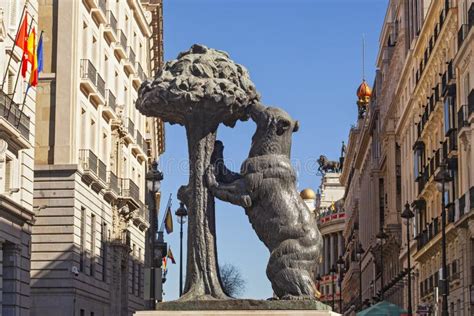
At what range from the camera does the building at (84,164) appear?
44531mm

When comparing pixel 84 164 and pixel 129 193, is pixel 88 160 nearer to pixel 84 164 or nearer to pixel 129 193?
pixel 84 164

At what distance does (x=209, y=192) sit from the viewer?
14.9 meters

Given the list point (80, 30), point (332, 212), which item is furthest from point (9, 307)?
point (332, 212)

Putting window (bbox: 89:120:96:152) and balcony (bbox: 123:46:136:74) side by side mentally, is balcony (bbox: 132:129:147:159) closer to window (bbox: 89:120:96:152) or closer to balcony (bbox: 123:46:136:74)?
balcony (bbox: 123:46:136:74)

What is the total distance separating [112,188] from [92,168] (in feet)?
19.5

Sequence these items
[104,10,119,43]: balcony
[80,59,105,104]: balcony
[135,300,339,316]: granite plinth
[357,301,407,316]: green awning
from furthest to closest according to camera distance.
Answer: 1. [104,10,119,43]: balcony
2. [80,59,105,104]: balcony
3. [357,301,407,316]: green awning
4. [135,300,339,316]: granite plinth

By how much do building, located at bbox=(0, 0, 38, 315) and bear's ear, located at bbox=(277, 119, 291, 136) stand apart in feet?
70.0

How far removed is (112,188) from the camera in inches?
2098

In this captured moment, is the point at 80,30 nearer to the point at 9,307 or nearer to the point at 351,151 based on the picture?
the point at 9,307

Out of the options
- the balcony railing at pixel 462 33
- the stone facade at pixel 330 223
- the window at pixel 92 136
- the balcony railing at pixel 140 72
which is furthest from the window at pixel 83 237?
the stone facade at pixel 330 223

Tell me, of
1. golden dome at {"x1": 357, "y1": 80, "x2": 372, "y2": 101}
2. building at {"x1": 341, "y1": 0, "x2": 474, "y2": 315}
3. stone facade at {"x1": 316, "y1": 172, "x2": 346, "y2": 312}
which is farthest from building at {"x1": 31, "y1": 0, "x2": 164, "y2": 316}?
stone facade at {"x1": 316, "y1": 172, "x2": 346, "y2": 312}

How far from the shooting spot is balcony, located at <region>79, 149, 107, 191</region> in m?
46.0

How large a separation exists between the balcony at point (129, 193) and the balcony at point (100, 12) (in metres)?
8.37

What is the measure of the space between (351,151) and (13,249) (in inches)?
3560
